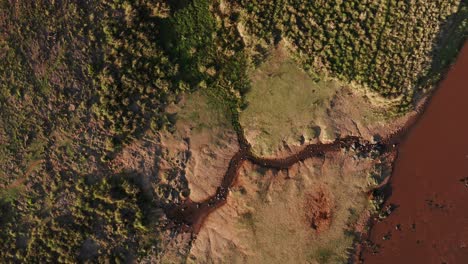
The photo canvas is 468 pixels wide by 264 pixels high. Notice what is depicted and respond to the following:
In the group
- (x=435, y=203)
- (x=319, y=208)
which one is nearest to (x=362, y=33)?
(x=319, y=208)

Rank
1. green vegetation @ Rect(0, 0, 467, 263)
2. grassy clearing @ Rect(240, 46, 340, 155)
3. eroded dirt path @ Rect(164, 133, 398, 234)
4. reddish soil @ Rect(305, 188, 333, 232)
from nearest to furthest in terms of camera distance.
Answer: green vegetation @ Rect(0, 0, 467, 263) < grassy clearing @ Rect(240, 46, 340, 155) < reddish soil @ Rect(305, 188, 333, 232) < eroded dirt path @ Rect(164, 133, 398, 234)

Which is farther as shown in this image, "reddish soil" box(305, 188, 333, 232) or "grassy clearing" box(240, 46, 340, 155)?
"reddish soil" box(305, 188, 333, 232)

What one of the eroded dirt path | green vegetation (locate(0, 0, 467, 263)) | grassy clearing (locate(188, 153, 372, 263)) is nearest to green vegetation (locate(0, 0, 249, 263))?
green vegetation (locate(0, 0, 467, 263))

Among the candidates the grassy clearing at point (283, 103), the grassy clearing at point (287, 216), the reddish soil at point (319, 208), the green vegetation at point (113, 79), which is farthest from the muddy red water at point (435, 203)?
the grassy clearing at point (283, 103)

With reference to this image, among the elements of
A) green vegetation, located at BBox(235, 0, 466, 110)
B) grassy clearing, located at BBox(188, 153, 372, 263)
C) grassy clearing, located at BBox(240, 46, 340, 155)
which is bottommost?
grassy clearing, located at BBox(188, 153, 372, 263)

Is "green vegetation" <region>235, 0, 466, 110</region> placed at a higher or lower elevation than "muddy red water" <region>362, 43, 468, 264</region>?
higher

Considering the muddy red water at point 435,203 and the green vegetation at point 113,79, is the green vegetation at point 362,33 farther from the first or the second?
the muddy red water at point 435,203

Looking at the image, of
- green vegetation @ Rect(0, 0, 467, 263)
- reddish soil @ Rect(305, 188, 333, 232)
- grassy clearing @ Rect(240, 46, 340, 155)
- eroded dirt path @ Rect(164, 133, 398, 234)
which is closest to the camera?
green vegetation @ Rect(0, 0, 467, 263)

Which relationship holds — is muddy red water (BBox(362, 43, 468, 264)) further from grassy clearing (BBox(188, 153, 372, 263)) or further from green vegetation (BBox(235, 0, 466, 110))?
green vegetation (BBox(235, 0, 466, 110))

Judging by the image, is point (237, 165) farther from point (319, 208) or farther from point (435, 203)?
point (435, 203)
